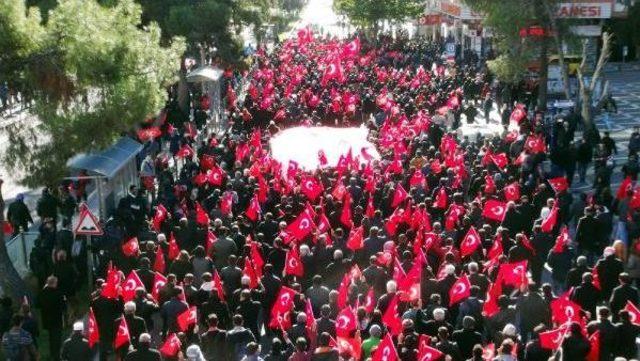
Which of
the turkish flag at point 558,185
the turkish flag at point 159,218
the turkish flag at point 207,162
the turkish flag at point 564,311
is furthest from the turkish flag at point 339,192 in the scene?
A: the turkish flag at point 564,311

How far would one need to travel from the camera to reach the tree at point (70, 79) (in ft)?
49.2

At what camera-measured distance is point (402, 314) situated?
42.1ft

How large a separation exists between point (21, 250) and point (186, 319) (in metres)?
6.71

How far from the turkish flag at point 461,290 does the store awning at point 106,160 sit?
28.0 feet

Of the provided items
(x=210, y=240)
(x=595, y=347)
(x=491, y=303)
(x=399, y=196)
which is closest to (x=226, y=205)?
(x=210, y=240)

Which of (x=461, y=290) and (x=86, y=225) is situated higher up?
(x=86, y=225)

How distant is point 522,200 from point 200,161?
880 cm

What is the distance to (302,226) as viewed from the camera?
52.1ft

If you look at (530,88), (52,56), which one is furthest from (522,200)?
(530,88)

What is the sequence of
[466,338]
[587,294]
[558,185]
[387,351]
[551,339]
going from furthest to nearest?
[558,185], [587,294], [466,338], [551,339], [387,351]

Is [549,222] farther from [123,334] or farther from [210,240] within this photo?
[123,334]

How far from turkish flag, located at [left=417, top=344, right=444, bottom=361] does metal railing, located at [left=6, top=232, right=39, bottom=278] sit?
9.69m

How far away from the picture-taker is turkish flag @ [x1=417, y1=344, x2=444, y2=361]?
10.2 meters

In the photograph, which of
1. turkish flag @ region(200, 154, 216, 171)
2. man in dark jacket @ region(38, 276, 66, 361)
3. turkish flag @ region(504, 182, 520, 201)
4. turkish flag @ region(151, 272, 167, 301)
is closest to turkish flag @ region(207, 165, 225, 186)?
turkish flag @ region(200, 154, 216, 171)
